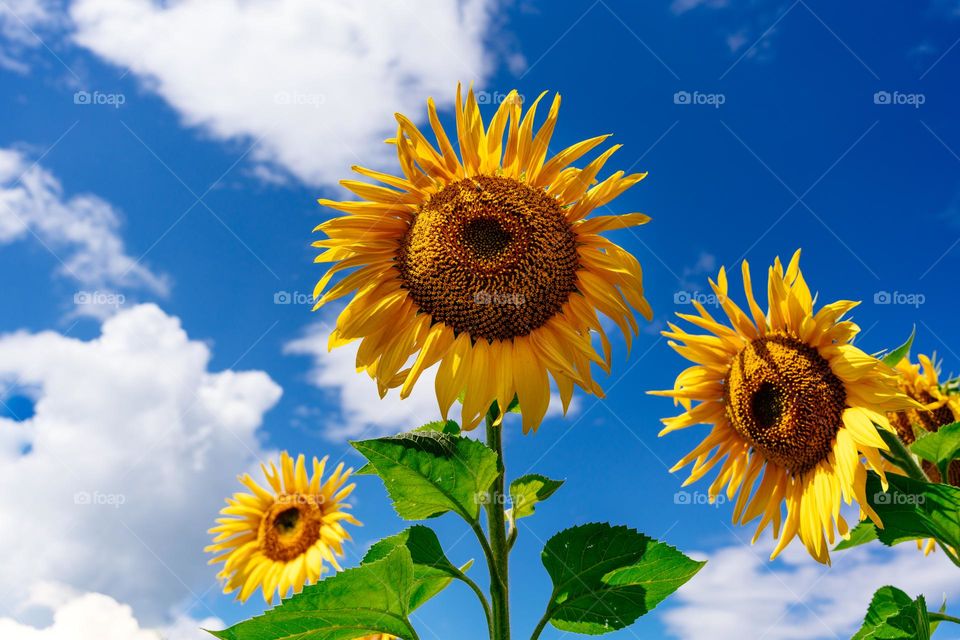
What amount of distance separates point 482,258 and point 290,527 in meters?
6.71

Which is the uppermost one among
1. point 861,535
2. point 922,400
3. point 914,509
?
point 922,400

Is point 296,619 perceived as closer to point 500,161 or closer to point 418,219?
point 418,219

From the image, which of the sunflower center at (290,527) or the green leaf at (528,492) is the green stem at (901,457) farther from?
the sunflower center at (290,527)

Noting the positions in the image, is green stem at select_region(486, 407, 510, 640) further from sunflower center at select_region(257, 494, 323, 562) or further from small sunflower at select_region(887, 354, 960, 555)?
sunflower center at select_region(257, 494, 323, 562)

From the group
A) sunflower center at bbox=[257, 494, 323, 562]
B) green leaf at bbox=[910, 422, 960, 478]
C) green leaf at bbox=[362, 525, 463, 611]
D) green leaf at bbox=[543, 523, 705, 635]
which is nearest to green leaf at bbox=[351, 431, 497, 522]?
green leaf at bbox=[362, 525, 463, 611]

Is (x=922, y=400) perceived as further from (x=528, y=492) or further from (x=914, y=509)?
(x=528, y=492)

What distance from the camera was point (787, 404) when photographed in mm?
4879

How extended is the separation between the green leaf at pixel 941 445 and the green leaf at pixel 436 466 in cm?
270

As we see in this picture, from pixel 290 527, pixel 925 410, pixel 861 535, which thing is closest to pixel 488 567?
pixel 861 535

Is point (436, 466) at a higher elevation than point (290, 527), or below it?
below

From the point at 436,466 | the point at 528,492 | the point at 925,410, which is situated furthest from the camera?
the point at 925,410

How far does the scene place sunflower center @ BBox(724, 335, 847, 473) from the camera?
4781mm

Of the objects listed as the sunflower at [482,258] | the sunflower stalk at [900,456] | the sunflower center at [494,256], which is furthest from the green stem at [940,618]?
the sunflower center at [494,256]

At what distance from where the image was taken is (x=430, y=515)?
3.29m
